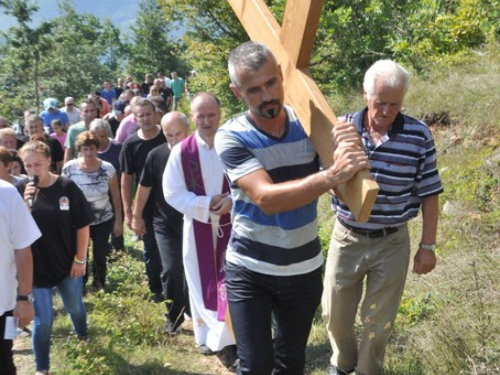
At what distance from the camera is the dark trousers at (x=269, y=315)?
3.15m

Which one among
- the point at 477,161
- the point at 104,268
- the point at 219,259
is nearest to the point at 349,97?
the point at 477,161

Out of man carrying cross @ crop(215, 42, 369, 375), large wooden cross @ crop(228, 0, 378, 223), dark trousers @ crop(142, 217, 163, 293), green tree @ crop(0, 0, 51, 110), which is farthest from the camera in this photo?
green tree @ crop(0, 0, 51, 110)

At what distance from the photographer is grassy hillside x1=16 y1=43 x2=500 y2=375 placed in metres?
3.58

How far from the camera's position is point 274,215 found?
3109 mm

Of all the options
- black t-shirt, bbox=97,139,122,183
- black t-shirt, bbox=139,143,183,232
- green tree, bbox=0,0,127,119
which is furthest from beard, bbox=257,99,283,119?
green tree, bbox=0,0,127,119

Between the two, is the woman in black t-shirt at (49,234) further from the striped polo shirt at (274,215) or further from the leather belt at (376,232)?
the leather belt at (376,232)

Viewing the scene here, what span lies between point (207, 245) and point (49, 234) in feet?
3.95

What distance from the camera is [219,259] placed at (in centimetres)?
507

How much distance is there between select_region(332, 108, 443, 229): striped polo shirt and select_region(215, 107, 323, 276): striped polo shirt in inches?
24.9

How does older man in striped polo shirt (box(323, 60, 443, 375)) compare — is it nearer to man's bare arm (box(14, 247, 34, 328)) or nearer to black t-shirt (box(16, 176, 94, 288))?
man's bare arm (box(14, 247, 34, 328))

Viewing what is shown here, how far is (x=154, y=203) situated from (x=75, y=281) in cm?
112

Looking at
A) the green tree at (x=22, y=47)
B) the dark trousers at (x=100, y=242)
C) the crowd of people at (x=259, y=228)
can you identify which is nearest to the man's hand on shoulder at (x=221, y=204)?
the crowd of people at (x=259, y=228)

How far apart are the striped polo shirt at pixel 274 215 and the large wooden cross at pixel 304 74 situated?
6.8 inches

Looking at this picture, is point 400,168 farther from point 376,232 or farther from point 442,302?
point 442,302
